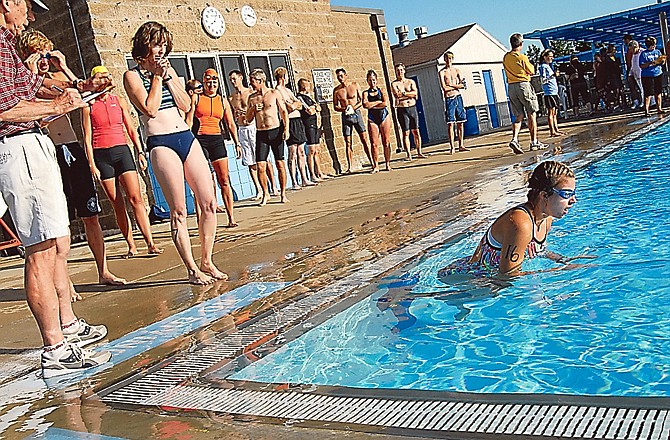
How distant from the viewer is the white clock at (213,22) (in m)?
12.1

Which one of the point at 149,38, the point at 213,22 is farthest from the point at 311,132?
the point at 149,38

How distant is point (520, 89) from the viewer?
11.5 meters

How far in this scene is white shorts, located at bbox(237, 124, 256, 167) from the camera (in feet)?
35.3

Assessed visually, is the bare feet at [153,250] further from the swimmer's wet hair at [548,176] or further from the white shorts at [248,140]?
the swimmer's wet hair at [548,176]

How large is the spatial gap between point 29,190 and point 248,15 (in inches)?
406

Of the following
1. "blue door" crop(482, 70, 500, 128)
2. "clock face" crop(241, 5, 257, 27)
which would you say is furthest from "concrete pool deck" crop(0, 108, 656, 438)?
"blue door" crop(482, 70, 500, 128)

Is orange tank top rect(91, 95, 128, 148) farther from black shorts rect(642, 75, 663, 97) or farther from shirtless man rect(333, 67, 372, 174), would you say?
black shorts rect(642, 75, 663, 97)

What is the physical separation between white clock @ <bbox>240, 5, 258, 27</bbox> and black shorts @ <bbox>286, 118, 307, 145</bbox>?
7.43 feet

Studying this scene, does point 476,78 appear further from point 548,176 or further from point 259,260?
point 548,176

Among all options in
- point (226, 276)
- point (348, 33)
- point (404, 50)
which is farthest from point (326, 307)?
point (404, 50)

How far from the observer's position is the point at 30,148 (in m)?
3.46

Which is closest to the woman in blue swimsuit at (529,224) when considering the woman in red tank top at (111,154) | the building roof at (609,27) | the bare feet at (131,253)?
the woman in red tank top at (111,154)

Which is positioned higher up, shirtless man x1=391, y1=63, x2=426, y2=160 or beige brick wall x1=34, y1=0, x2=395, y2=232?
beige brick wall x1=34, y1=0, x2=395, y2=232

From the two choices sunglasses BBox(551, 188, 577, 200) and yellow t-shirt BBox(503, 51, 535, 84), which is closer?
sunglasses BBox(551, 188, 577, 200)
